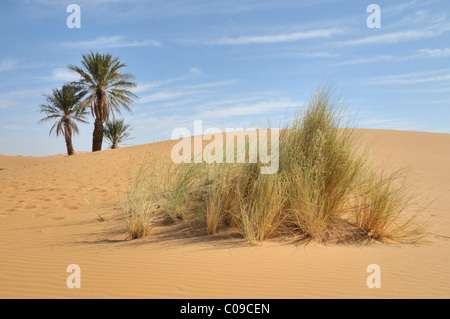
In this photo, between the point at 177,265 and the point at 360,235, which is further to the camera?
the point at 360,235

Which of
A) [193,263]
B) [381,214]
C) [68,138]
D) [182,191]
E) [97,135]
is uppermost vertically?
[68,138]

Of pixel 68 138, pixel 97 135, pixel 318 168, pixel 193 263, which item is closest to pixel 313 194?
pixel 318 168

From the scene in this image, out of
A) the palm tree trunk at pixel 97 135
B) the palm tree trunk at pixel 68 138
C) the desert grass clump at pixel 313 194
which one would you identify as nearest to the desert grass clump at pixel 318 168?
the desert grass clump at pixel 313 194

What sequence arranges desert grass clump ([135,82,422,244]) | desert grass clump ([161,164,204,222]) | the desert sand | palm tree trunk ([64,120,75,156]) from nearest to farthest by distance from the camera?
the desert sand
desert grass clump ([135,82,422,244])
desert grass clump ([161,164,204,222])
palm tree trunk ([64,120,75,156])

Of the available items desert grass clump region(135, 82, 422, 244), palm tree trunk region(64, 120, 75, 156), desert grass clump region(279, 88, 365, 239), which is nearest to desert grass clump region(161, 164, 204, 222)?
desert grass clump region(135, 82, 422, 244)

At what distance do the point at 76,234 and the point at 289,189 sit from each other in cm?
347

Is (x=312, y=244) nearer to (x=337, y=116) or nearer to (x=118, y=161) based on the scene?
(x=337, y=116)

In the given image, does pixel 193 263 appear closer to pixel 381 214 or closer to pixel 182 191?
pixel 182 191

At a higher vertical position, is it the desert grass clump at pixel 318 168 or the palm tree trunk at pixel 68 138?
the palm tree trunk at pixel 68 138

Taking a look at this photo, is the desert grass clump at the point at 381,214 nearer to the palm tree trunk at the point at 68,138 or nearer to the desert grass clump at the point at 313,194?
the desert grass clump at the point at 313,194

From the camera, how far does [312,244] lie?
4289mm

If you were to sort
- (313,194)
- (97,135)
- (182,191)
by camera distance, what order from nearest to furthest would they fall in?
(313,194) → (182,191) → (97,135)

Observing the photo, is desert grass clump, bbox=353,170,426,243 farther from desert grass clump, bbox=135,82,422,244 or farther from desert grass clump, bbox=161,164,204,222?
desert grass clump, bbox=161,164,204,222
